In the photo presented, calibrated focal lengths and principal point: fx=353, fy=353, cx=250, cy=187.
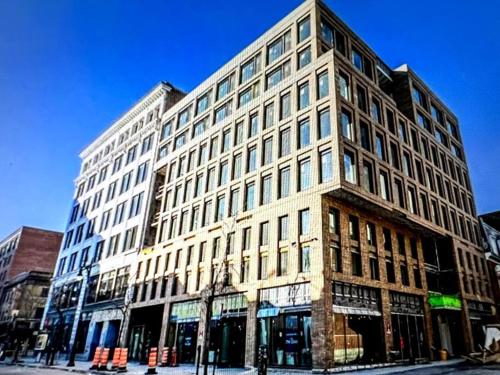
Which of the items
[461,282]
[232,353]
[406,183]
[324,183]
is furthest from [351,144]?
[461,282]

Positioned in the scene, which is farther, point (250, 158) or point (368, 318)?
point (250, 158)

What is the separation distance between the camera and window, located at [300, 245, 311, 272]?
70.0 feet

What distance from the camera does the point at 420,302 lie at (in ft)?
90.7

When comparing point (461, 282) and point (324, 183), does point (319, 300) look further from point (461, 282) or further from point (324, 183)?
point (461, 282)

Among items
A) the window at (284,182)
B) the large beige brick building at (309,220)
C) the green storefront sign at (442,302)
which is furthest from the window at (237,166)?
the green storefront sign at (442,302)

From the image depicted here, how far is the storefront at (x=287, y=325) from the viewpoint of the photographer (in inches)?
782

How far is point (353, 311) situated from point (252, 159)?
47.7 feet

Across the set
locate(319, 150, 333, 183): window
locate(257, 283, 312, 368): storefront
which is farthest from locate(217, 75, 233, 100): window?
locate(257, 283, 312, 368): storefront

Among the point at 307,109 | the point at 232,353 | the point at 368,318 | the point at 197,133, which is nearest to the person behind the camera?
the point at 368,318

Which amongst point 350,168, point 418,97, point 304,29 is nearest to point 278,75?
point 304,29

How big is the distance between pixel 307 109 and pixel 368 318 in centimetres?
1495

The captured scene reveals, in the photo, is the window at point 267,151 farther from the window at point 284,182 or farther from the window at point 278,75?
the window at point 278,75

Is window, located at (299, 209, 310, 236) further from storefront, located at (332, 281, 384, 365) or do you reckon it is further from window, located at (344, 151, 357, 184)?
storefront, located at (332, 281, 384, 365)

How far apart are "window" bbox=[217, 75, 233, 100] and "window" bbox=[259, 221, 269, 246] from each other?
16.6 m
